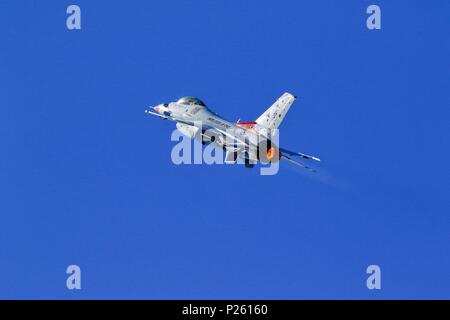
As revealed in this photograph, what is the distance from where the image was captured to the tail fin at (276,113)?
209 feet

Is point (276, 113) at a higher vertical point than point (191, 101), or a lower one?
lower

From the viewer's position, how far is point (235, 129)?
62.8 meters

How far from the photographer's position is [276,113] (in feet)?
209

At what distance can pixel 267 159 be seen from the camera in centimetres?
6125

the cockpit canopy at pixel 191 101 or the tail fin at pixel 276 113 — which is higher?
the cockpit canopy at pixel 191 101

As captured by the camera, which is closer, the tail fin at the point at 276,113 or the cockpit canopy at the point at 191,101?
the tail fin at the point at 276,113

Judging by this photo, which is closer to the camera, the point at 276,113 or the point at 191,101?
the point at 276,113

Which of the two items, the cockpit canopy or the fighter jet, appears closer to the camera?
the fighter jet

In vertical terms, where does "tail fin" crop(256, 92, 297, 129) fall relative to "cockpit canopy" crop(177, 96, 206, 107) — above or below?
below

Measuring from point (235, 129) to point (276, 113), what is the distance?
2609mm

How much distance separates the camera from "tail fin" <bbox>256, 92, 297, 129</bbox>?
209 ft
